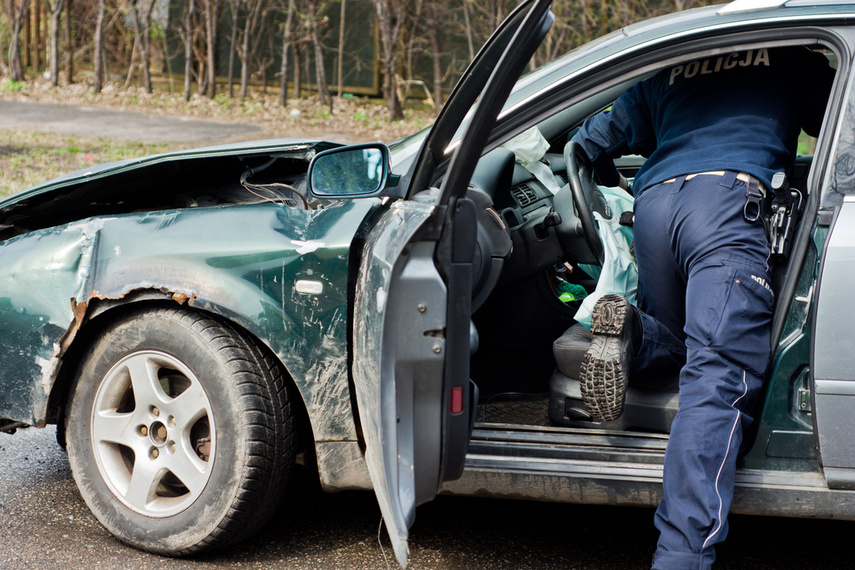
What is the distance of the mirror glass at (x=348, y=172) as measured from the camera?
92.7 inches

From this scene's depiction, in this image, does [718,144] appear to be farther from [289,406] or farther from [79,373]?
[79,373]

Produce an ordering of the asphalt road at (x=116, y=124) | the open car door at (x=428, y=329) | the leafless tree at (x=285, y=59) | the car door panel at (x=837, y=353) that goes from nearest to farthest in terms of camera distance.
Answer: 1. the open car door at (x=428, y=329)
2. the car door panel at (x=837, y=353)
3. the asphalt road at (x=116, y=124)
4. the leafless tree at (x=285, y=59)

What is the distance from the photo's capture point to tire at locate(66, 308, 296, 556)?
2371 mm

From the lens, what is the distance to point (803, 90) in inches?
101

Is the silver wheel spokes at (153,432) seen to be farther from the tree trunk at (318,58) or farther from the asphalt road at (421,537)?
the tree trunk at (318,58)

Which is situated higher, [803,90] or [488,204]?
[803,90]

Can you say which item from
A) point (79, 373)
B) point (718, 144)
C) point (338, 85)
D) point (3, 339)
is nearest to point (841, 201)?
point (718, 144)

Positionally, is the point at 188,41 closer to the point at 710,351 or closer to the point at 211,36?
the point at 211,36

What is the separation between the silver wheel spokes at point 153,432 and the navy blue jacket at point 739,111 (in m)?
1.51

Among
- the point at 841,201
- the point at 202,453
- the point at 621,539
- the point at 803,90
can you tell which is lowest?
the point at 621,539

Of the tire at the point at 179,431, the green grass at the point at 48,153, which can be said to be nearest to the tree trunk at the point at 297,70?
the green grass at the point at 48,153

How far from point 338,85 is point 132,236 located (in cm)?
1155

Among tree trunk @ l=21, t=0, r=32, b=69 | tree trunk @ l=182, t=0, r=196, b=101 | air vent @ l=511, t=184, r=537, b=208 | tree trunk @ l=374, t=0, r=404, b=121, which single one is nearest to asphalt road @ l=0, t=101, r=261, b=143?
tree trunk @ l=182, t=0, r=196, b=101

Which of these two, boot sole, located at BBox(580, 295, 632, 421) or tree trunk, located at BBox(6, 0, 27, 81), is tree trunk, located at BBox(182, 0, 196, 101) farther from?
boot sole, located at BBox(580, 295, 632, 421)
